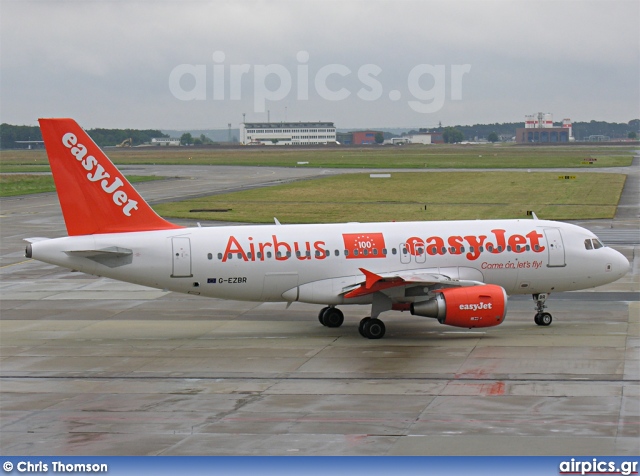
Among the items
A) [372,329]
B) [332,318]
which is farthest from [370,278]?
[332,318]

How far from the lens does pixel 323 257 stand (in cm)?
3516

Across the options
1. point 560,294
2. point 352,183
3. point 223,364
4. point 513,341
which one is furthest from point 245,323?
point 352,183

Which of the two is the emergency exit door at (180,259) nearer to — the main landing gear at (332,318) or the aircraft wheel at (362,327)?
the main landing gear at (332,318)

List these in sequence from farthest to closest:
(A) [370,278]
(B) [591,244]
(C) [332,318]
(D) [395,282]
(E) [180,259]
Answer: (B) [591,244] < (C) [332,318] < (E) [180,259] < (D) [395,282] < (A) [370,278]

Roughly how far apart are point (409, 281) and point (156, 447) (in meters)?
13.8

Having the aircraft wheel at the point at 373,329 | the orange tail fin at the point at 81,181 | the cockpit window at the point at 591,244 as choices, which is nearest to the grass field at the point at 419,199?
the cockpit window at the point at 591,244

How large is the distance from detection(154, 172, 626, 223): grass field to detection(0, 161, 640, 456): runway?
32756 mm

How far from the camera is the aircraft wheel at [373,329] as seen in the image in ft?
112

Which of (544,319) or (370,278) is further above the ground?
(370,278)

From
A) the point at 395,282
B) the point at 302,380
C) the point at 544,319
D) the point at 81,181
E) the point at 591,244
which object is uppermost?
the point at 81,181

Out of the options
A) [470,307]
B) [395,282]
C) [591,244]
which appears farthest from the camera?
[591,244]

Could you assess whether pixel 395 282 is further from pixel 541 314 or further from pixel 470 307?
pixel 541 314

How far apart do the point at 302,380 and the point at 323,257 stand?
765 centimetres

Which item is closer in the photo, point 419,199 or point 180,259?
point 180,259
